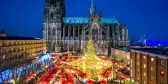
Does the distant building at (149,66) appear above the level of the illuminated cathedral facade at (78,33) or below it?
below

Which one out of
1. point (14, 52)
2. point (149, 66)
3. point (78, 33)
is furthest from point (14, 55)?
point (78, 33)

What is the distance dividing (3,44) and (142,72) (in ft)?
149

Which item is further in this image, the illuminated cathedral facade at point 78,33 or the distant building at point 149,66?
the illuminated cathedral facade at point 78,33

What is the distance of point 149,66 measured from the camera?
4503cm

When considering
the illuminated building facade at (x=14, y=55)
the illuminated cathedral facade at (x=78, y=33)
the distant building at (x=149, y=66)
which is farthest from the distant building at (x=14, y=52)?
the illuminated cathedral facade at (x=78, y=33)

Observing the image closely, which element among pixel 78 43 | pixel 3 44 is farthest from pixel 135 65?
pixel 78 43

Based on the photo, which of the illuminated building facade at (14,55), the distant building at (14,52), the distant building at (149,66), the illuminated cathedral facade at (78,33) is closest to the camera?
the distant building at (149,66)

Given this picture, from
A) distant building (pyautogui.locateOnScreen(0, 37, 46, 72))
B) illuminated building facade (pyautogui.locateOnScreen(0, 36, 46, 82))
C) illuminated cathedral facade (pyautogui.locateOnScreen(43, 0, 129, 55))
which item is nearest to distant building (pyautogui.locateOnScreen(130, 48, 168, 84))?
illuminated building facade (pyautogui.locateOnScreen(0, 36, 46, 82))

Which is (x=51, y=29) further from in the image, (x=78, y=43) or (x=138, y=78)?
(x=138, y=78)

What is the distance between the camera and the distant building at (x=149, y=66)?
39.6m

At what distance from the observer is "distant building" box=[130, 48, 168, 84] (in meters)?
39.6

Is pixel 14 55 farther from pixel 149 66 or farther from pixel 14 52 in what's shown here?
pixel 149 66

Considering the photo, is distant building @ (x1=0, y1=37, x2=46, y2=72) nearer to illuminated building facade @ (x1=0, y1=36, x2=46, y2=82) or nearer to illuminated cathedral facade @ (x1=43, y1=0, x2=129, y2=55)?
illuminated building facade @ (x1=0, y1=36, x2=46, y2=82)

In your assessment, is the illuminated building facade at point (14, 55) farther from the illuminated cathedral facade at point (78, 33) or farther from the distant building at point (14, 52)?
the illuminated cathedral facade at point (78, 33)
